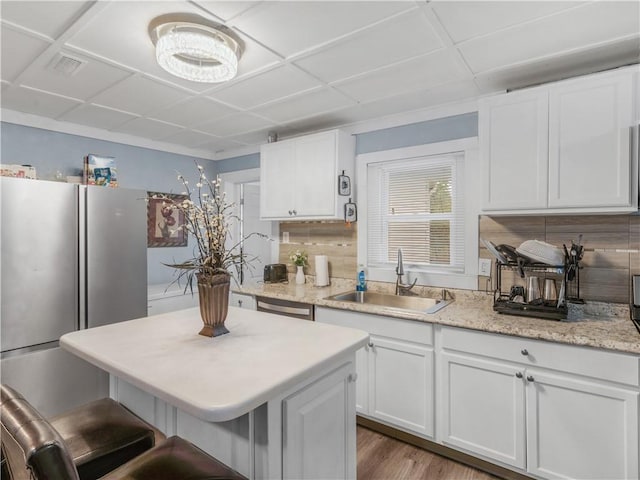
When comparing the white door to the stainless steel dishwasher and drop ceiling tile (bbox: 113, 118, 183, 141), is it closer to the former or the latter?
drop ceiling tile (bbox: 113, 118, 183, 141)

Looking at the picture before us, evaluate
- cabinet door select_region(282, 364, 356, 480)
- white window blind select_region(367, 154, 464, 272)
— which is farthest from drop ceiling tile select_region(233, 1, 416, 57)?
cabinet door select_region(282, 364, 356, 480)

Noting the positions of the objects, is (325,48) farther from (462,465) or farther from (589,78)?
(462,465)

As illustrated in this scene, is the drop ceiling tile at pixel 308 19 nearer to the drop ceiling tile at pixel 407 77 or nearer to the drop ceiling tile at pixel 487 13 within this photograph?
the drop ceiling tile at pixel 487 13

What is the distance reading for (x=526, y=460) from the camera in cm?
190

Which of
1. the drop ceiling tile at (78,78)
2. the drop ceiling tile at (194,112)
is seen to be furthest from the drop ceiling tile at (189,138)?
the drop ceiling tile at (78,78)

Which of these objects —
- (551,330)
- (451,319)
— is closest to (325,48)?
(451,319)

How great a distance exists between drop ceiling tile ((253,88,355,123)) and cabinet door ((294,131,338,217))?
0.83 ft

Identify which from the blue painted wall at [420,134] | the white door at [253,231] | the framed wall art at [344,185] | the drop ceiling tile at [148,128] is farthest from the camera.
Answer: the white door at [253,231]

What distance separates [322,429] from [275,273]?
2388 mm

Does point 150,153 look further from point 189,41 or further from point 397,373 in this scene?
point 397,373

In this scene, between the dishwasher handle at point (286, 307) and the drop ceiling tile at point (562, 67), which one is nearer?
the drop ceiling tile at point (562, 67)

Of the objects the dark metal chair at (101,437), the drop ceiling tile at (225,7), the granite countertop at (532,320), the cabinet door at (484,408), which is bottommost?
the cabinet door at (484,408)

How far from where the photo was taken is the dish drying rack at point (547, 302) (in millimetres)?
2021

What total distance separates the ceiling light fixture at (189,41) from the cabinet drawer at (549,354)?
1.97 m
